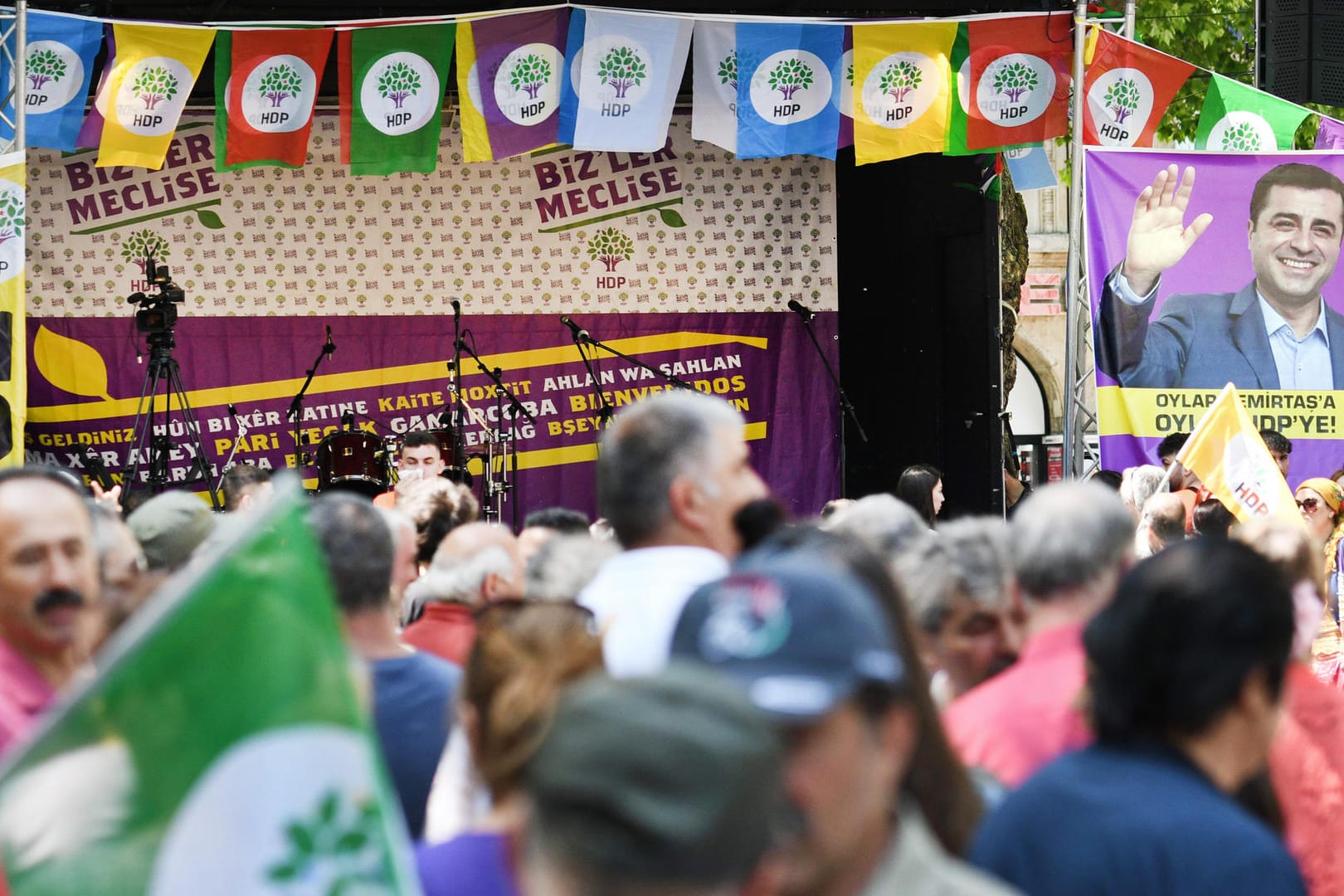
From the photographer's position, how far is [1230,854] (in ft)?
6.88

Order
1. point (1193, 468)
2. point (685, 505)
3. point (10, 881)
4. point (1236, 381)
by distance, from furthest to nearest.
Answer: point (1236, 381)
point (1193, 468)
point (685, 505)
point (10, 881)

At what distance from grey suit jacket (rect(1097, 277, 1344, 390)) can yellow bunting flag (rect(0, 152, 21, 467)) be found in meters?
5.97

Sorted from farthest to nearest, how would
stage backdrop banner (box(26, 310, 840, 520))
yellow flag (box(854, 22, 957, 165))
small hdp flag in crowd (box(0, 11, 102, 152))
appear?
stage backdrop banner (box(26, 310, 840, 520))
yellow flag (box(854, 22, 957, 165))
small hdp flag in crowd (box(0, 11, 102, 152))

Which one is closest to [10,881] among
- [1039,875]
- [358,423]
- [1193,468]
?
[1039,875]

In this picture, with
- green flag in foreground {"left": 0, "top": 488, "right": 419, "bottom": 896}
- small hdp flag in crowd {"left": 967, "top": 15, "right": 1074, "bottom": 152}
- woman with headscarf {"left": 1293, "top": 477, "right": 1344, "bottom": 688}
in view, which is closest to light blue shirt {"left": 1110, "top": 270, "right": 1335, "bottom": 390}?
woman with headscarf {"left": 1293, "top": 477, "right": 1344, "bottom": 688}

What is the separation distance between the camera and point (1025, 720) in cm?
281

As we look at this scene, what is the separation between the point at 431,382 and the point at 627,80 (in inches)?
164

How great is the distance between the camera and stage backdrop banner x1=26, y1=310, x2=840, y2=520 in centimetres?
1355

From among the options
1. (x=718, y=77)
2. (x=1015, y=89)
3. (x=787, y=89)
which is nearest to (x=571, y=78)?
(x=718, y=77)

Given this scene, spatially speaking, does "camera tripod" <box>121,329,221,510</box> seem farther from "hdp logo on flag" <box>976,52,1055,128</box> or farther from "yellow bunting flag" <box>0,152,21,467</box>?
"hdp logo on flag" <box>976,52,1055,128</box>

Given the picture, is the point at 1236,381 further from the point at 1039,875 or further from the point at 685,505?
the point at 1039,875

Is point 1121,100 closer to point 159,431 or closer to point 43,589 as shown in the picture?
point 159,431

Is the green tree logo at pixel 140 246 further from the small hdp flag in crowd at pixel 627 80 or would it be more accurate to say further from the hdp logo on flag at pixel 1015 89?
the hdp logo on flag at pixel 1015 89

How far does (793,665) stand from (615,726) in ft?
1.46
